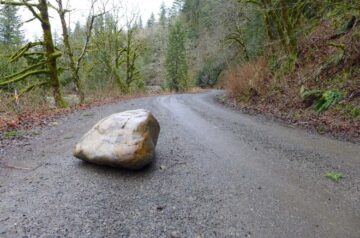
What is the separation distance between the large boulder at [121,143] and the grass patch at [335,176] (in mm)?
2502

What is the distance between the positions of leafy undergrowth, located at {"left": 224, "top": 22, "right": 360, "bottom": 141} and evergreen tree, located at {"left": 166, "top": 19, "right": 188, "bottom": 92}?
17.8m

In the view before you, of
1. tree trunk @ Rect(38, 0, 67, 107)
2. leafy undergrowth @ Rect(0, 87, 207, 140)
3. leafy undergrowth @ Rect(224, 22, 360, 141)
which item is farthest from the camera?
tree trunk @ Rect(38, 0, 67, 107)

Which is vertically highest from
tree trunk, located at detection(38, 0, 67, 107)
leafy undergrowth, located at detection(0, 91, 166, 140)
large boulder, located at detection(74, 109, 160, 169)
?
tree trunk, located at detection(38, 0, 67, 107)

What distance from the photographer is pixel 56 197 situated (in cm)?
319

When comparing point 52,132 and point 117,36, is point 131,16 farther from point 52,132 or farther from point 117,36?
point 52,132

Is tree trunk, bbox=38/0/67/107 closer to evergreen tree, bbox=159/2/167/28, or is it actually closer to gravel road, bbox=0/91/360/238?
gravel road, bbox=0/91/360/238

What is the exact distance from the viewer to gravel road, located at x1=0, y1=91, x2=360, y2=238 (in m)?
2.66

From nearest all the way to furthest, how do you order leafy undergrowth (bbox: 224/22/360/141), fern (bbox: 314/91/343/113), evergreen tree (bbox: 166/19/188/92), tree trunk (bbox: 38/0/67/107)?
leafy undergrowth (bbox: 224/22/360/141), fern (bbox: 314/91/343/113), tree trunk (bbox: 38/0/67/107), evergreen tree (bbox: 166/19/188/92)

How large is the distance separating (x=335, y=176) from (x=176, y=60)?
2929 cm

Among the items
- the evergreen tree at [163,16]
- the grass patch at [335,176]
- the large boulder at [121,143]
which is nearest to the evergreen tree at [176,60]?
the evergreen tree at [163,16]

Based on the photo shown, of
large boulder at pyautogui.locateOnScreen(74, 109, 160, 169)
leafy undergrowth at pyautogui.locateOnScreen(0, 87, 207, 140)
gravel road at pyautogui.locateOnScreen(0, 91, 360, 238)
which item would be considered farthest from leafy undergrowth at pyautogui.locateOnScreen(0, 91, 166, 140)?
large boulder at pyautogui.locateOnScreen(74, 109, 160, 169)

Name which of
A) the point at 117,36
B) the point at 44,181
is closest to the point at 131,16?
the point at 117,36

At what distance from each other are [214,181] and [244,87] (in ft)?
36.5

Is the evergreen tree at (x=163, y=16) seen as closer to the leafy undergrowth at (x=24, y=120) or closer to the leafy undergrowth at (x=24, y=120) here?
the leafy undergrowth at (x=24, y=120)
